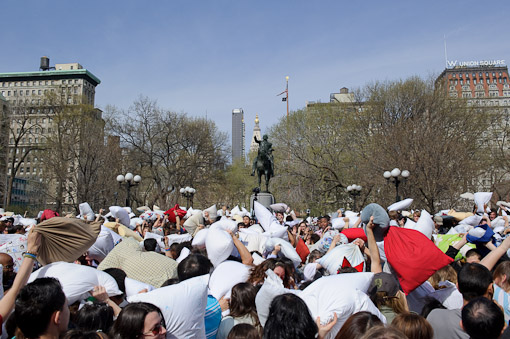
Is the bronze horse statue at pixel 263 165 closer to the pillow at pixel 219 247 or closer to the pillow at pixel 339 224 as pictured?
the pillow at pixel 339 224

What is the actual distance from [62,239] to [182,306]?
1584 millimetres

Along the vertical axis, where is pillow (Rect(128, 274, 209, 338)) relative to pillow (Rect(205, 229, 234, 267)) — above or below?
below

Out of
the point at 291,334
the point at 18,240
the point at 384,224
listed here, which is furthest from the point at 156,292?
the point at 18,240

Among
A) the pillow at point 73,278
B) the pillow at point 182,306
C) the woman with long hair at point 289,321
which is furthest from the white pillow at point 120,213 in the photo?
the woman with long hair at point 289,321

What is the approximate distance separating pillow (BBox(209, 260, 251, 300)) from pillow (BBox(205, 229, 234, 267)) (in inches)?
20.4

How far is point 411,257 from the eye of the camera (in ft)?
13.9

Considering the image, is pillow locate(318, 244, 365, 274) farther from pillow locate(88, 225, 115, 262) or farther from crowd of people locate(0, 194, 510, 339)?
pillow locate(88, 225, 115, 262)

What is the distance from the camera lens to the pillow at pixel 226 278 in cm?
397

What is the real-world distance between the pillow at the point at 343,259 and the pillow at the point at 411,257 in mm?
967

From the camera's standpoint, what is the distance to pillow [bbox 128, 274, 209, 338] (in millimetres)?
2812

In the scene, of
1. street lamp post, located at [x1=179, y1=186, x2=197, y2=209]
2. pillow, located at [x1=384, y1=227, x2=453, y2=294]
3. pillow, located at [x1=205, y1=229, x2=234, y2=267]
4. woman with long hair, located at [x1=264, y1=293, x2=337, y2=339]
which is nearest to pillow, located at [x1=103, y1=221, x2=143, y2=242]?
pillow, located at [x1=205, y1=229, x2=234, y2=267]

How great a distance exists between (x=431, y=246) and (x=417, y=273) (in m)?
0.35

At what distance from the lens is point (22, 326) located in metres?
2.54

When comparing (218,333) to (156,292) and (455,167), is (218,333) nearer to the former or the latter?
(156,292)
